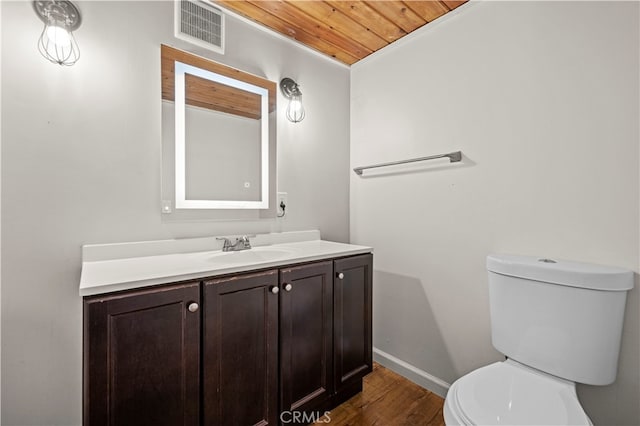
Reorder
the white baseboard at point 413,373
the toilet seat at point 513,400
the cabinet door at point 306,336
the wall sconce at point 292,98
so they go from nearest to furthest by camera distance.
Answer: the toilet seat at point 513,400 < the cabinet door at point 306,336 < the white baseboard at point 413,373 < the wall sconce at point 292,98

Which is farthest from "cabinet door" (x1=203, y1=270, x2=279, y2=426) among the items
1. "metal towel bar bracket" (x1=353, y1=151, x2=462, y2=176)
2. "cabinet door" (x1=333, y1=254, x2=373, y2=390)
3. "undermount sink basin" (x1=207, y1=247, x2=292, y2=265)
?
"metal towel bar bracket" (x1=353, y1=151, x2=462, y2=176)

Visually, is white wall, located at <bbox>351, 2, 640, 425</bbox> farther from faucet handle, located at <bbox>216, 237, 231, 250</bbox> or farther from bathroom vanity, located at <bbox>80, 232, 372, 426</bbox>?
faucet handle, located at <bbox>216, 237, 231, 250</bbox>

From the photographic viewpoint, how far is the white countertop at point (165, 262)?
3.06 ft

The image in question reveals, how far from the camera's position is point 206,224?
1575 millimetres

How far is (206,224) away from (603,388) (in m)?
1.92

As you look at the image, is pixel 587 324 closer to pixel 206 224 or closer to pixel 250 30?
pixel 206 224

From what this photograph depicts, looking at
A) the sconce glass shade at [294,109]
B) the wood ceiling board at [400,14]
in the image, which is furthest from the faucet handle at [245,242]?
the wood ceiling board at [400,14]

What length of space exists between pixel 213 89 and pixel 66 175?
83cm

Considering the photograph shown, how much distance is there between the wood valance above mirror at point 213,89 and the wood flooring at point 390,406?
177 cm

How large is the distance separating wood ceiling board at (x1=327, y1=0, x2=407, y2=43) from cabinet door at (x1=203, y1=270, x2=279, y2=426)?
4.83 ft

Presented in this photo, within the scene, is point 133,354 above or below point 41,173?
below

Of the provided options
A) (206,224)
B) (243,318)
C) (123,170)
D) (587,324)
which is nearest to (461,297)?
(587,324)

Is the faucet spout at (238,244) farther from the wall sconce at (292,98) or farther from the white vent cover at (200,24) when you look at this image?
the white vent cover at (200,24)

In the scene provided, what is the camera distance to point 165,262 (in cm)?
123
